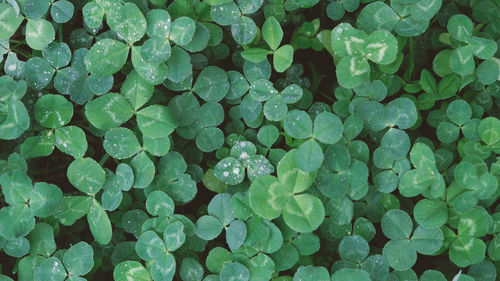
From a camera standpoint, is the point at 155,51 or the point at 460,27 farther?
the point at 460,27

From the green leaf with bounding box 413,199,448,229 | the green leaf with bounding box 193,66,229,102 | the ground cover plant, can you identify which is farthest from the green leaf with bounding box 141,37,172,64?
the green leaf with bounding box 413,199,448,229

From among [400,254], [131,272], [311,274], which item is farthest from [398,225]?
[131,272]

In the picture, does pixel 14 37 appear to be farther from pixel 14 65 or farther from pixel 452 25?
pixel 452 25

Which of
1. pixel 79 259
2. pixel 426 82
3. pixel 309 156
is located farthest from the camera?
pixel 426 82

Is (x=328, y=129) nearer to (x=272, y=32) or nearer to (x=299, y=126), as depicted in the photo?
(x=299, y=126)

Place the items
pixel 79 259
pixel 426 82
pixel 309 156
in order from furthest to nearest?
pixel 426 82, pixel 79 259, pixel 309 156

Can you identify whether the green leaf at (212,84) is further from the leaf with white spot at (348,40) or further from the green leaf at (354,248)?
the green leaf at (354,248)

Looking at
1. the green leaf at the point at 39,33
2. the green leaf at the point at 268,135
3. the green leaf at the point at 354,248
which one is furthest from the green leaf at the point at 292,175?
the green leaf at the point at 39,33
